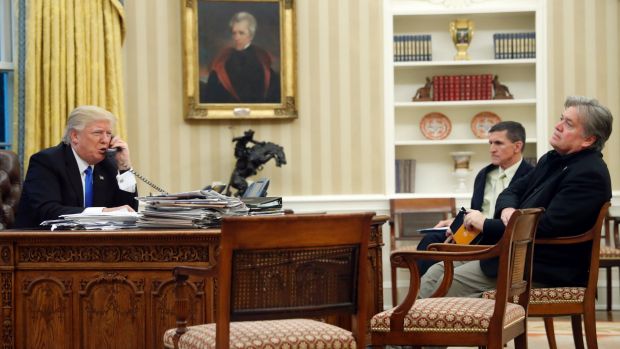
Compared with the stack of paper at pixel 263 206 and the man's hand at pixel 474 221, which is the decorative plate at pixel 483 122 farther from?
the stack of paper at pixel 263 206

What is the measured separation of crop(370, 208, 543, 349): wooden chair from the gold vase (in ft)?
14.1

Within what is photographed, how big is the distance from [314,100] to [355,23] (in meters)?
0.71

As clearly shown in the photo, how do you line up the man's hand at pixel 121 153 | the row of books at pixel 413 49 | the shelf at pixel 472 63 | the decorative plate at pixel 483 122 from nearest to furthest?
1. the man's hand at pixel 121 153
2. the shelf at pixel 472 63
3. the row of books at pixel 413 49
4. the decorative plate at pixel 483 122

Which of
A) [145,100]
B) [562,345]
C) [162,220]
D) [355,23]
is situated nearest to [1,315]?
[162,220]

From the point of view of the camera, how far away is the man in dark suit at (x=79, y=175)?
4.53 m

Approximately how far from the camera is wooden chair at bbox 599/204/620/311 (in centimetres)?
655

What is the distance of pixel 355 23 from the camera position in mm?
7770

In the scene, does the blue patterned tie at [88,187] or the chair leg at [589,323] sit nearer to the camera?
the chair leg at [589,323]

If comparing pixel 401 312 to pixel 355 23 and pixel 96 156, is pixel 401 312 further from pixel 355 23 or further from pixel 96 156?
pixel 355 23

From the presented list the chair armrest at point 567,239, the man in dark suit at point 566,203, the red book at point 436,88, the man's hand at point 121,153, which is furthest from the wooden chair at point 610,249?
the man's hand at point 121,153

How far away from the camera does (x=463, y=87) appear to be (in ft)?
25.5

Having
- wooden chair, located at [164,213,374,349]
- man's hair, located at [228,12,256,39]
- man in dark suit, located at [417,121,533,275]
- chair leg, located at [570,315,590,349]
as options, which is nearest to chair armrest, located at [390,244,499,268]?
wooden chair, located at [164,213,374,349]

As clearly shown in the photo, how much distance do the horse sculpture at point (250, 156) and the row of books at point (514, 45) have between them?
1.98 m

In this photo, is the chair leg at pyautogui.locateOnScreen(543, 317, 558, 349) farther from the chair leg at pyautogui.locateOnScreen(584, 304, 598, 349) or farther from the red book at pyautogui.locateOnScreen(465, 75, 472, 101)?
the red book at pyautogui.locateOnScreen(465, 75, 472, 101)
